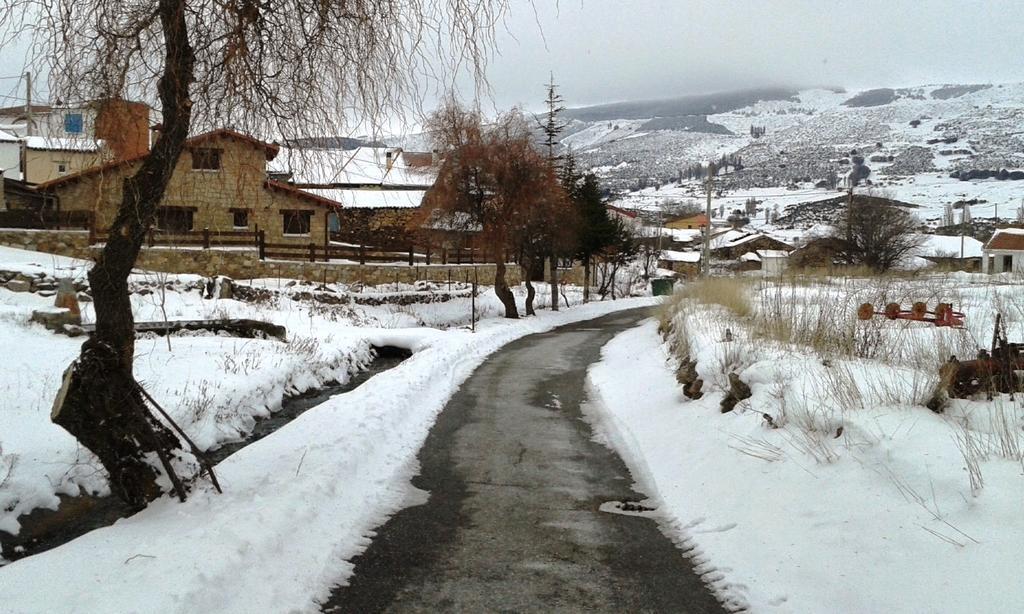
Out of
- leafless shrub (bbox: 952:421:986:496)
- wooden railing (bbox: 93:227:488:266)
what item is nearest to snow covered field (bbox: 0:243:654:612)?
leafless shrub (bbox: 952:421:986:496)

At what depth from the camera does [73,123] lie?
570cm

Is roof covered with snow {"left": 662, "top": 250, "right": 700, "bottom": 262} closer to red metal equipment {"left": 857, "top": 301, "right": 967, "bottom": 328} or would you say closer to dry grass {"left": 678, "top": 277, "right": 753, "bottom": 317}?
dry grass {"left": 678, "top": 277, "right": 753, "bottom": 317}

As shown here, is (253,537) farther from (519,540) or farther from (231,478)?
(519,540)

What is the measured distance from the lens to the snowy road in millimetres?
4270

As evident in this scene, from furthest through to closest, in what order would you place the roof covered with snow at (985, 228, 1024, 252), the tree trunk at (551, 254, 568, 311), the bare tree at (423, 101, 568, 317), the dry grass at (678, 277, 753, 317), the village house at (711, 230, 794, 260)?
the village house at (711, 230, 794, 260)
the roof covered with snow at (985, 228, 1024, 252)
the tree trunk at (551, 254, 568, 311)
the bare tree at (423, 101, 568, 317)
the dry grass at (678, 277, 753, 317)

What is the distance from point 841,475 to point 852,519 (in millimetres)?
586

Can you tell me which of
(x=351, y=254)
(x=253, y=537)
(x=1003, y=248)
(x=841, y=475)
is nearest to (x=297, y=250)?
(x=351, y=254)

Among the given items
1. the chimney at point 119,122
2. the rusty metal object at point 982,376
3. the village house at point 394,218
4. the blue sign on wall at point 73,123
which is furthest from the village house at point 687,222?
the blue sign on wall at point 73,123

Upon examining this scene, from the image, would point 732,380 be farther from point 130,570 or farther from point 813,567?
point 130,570

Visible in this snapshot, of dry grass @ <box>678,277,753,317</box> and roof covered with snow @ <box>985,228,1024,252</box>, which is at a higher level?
roof covered with snow @ <box>985,228,1024,252</box>

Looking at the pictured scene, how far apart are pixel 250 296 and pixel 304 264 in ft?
25.0

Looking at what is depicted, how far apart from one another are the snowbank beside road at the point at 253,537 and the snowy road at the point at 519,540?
0.92 feet

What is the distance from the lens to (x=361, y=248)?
1266 inches

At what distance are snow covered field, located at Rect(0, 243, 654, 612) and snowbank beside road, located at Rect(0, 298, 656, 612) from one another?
1cm
